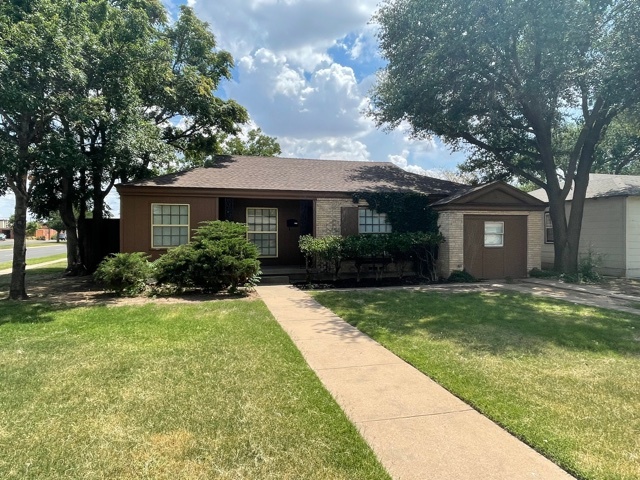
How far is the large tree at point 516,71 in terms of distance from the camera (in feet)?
37.3

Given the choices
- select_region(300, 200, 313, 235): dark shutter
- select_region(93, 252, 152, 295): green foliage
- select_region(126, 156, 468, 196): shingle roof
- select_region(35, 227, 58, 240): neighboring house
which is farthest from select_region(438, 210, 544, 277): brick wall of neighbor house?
select_region(35, 227, 58, 240): neighboring house

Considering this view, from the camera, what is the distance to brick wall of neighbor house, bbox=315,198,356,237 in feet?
44.0

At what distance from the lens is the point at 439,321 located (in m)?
7.10

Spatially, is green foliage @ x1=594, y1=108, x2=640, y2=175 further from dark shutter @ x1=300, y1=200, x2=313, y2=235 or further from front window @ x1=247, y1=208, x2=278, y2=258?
front window @ x1=247, y1=208, x2=278, y2=258

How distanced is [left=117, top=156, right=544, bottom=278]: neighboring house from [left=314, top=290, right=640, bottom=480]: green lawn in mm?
4519

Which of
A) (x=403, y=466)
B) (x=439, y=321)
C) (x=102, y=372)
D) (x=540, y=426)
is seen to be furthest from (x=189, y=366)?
(x=439, y=321)

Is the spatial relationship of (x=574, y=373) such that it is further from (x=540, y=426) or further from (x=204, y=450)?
(x=204, y=450)

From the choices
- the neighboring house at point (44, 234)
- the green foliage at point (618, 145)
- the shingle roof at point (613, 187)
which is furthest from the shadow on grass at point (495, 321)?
the neighboring house at point (44, 234)

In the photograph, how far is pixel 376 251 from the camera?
40.3 feet

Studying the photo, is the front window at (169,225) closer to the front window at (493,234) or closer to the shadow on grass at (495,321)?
the shadow on grass at (495,321)

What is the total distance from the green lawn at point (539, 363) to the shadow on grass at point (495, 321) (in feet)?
0.06

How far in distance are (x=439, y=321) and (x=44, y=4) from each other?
1080 cm

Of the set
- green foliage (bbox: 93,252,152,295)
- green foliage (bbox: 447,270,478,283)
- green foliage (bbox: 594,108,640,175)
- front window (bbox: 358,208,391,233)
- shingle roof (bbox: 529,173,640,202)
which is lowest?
green foliage (bbox: 447,270,478,283)

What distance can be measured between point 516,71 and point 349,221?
769 centimetres
